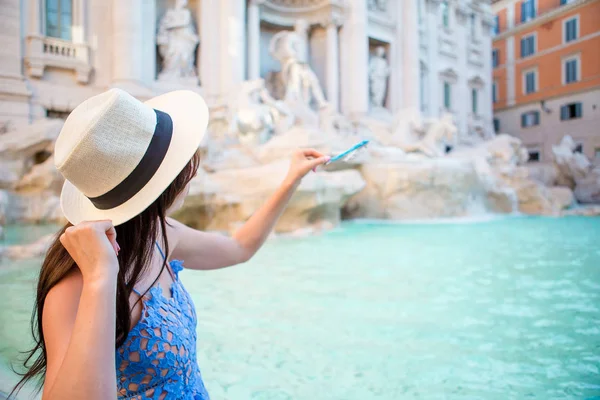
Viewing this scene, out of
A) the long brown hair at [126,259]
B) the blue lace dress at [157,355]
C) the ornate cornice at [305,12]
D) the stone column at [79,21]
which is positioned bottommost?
the blue lace dress at [157,355]

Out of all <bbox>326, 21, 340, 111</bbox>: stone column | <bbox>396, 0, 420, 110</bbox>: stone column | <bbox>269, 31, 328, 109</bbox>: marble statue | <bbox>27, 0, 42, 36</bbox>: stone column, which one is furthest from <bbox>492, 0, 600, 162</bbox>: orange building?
<bbox>27, 0, 42, 36</bbox>: stone column

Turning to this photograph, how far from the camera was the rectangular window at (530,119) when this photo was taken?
18.8 meters

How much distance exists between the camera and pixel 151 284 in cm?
83

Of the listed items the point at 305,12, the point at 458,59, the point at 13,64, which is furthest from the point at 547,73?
the point at 13,64

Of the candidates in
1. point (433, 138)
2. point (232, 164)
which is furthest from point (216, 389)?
point (433, 138)

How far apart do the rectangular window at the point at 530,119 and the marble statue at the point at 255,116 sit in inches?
558

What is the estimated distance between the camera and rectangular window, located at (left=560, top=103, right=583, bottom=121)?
16438 millimetres

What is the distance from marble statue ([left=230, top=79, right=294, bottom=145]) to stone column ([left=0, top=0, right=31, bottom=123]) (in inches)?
143

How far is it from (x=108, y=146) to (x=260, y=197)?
5418 mm

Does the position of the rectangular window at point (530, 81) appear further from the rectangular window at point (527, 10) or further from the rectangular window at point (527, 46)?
the rectangular window at point (527, 10)

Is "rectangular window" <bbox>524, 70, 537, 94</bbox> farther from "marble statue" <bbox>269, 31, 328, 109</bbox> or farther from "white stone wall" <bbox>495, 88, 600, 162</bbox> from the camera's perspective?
"marble statue" <bbox>269, 31, 328, 109</bbox>

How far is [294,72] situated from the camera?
12047 millimetres

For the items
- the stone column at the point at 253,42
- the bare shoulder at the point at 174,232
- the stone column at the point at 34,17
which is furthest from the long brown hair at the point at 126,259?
the stone column at the point at 253,42

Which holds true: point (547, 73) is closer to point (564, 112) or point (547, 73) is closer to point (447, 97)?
point (564, 112)
